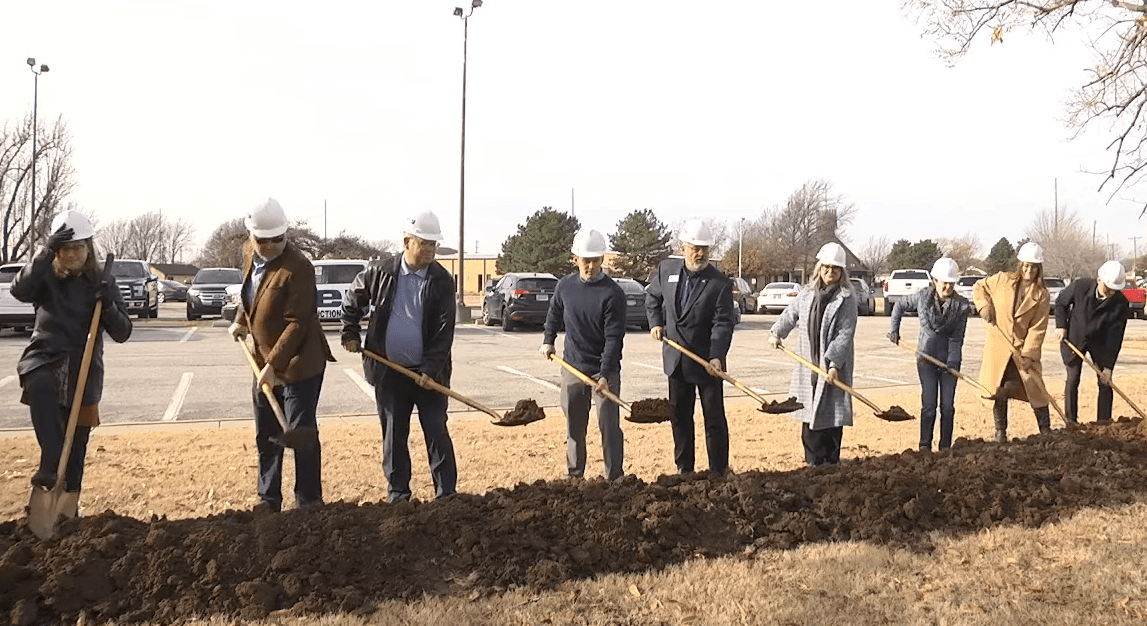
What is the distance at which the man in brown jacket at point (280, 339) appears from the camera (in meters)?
4.81

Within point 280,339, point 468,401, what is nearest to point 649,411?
point 468,401

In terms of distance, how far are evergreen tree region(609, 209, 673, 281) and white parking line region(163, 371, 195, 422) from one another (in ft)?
164

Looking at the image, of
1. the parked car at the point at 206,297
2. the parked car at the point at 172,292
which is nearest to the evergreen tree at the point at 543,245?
the parked car at the point at 172,292

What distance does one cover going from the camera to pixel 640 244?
62.0 m

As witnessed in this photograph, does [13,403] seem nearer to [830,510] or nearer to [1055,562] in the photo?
[830,510]

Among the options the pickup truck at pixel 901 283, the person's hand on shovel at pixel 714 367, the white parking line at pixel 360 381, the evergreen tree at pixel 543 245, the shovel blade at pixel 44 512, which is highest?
the evergreen tree at pixel 543 245

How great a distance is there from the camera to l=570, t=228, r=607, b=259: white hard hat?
5.92 meters

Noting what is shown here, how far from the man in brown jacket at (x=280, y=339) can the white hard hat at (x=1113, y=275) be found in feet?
22.8

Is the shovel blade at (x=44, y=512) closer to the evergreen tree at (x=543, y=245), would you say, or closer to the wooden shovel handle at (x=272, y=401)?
the wooden shovel handle at (x=272, y=401)

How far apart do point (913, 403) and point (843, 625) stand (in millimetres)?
6887

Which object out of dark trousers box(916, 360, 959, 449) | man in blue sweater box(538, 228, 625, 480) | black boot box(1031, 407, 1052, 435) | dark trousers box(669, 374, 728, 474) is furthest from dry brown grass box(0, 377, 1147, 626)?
black boot box(1031, 407, 1052, 435)

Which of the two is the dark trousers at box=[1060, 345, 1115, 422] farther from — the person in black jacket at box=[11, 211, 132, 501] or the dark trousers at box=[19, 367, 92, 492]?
the dark trousers at box=[19, 367, 92, 492]

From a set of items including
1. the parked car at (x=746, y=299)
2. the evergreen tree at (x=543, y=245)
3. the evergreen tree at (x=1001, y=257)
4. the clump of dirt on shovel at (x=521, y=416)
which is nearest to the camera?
the clump of dirt on shovel at (x=521, y=416)

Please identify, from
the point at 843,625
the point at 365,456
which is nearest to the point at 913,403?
the point at 365,456
